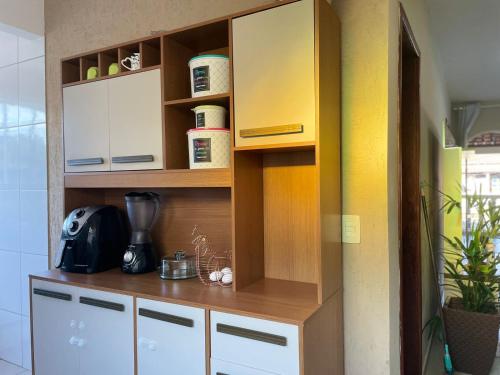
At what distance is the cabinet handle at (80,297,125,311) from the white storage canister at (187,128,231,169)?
27.7 inches

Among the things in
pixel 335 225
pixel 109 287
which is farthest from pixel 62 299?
pixel 335 225

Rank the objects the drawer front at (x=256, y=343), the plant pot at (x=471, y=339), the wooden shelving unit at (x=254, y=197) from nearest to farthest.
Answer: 1. the drawer front at (x=256, y=343)
2. the wooden shelving unit at (x=254, y=197)
3. the plant pot at (x=471, y=339)

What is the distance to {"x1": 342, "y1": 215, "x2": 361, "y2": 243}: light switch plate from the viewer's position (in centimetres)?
157

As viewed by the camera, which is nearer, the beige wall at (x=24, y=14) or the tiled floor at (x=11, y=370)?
the beige wall at (x=24, y=14)

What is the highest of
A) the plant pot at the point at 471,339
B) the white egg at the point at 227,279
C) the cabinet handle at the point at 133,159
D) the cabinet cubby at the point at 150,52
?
the cabinet cubby at the point at 150,52

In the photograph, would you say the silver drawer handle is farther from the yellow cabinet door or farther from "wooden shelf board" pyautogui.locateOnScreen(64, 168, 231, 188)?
the yellow cabinet door

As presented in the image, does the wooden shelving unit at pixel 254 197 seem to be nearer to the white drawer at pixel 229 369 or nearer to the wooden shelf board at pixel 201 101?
the wooden shelf board at pixel 201 101

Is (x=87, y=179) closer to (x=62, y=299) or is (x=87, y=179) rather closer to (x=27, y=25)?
(x=62, y=299)

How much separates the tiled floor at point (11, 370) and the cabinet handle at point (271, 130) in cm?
233

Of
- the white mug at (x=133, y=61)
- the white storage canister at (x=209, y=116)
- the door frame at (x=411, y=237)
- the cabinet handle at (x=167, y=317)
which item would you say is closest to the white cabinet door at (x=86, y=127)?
the white mug at (x=133, y=61)

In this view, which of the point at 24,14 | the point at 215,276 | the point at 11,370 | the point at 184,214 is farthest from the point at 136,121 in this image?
the point at 11,370

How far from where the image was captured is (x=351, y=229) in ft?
5.21

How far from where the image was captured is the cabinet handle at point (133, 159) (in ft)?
5.75

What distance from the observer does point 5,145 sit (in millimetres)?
2701
